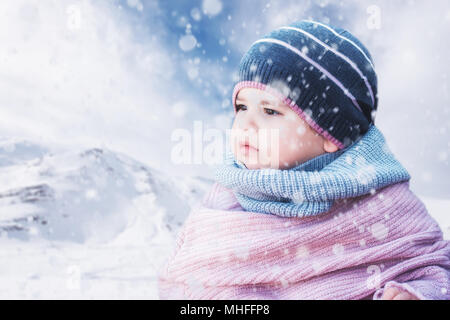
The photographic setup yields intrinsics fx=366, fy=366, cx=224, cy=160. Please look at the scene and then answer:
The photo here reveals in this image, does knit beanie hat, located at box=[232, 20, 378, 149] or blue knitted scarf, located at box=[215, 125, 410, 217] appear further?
knit beanie hat, located at box=[232, 20, 378, 149]

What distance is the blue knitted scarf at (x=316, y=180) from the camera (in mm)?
1198

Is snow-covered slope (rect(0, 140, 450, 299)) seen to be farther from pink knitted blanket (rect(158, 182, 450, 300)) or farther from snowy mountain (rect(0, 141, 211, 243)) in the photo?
pink knitted blanket (rect(158, 182, 450, 300))

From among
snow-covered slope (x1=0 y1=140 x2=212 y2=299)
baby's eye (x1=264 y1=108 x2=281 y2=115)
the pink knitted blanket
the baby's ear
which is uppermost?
snow-covered slope (x1=0 y1=140 x2=212 y2=299)

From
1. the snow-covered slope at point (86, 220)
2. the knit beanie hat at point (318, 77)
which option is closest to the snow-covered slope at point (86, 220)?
the snow-covered slope at point (86, 220)

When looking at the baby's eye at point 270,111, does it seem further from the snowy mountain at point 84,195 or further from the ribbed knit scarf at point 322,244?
the snowy mountain at point 84,195

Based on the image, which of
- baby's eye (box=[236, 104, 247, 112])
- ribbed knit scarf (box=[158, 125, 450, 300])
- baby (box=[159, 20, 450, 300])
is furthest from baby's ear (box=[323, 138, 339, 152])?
baby's eye (box=[236, 104, 247, 112])

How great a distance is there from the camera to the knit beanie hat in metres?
1.42

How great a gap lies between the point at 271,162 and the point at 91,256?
540 centimetres

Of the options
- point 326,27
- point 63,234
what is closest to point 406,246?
point 326,27

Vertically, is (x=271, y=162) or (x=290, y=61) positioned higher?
(x=290, y=61)

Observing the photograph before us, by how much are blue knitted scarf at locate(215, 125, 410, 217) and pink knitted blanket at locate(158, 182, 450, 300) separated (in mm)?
60

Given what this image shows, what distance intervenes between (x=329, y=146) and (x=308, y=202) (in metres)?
0.34

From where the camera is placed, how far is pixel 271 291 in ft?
4.01

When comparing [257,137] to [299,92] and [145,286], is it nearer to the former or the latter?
[299,92]
